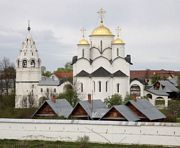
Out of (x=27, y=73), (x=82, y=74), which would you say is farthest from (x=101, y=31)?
(x=27, y=73)

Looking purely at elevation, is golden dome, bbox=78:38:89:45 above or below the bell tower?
above

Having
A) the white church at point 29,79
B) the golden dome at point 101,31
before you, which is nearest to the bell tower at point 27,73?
the white church at point 29,79

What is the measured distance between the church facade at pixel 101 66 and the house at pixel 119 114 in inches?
624

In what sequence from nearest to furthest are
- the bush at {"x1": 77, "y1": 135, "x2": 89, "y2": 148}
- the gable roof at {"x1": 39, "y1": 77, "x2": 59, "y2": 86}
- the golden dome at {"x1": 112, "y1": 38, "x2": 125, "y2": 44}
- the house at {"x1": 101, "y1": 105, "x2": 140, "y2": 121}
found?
1. the bush at {"x1": 77, "y1": 135, "x2": 89, "y2": 148}
2. the house at {"x1": 101, "y1": 105, "x2": 140, "y2": 121}
3. the golden dome at {"x1": 112, "y1": 38, "x2": 125, "y2": 44}
4. the gable roof at {"x1": 39, "y1": 77, "x2": 59, "y2": 86}

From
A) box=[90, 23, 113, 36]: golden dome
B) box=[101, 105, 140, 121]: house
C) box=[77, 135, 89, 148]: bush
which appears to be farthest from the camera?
box=[90, 23, 113, 36]: golden dome

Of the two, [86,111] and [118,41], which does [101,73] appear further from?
[86,111]

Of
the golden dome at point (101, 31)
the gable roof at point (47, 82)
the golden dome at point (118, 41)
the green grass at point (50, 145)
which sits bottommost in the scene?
the green grass at point (50, 145)

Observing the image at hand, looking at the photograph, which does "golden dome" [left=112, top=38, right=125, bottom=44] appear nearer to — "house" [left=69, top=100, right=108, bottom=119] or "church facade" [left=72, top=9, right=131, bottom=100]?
"church facade" [left=72, top=9, right=131, bottom=100]

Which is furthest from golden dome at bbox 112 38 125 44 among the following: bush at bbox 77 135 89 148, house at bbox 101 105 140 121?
bush at bbox 77 135 89 148

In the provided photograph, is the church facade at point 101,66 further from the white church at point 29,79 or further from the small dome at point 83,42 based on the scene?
the white church at point 29,79

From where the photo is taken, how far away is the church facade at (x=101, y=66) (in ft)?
142

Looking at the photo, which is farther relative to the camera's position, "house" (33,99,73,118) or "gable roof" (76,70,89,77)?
"gable roof" (76,70,89,77)

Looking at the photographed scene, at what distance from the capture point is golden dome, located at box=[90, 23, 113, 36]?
45094mm

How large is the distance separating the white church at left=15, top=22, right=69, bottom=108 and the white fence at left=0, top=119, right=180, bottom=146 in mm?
17915
